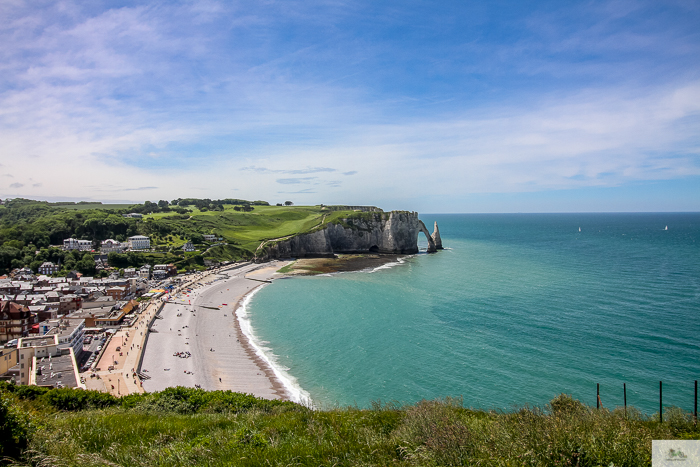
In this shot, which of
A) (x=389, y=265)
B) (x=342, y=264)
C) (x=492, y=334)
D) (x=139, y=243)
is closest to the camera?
(x=492, y=334)

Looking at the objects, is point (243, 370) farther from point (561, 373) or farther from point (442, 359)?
point (561, 373)

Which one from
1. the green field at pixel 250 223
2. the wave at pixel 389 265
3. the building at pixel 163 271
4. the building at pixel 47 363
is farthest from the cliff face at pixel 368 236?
the building at pixel 47 363

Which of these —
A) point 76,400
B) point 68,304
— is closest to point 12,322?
point 68,304

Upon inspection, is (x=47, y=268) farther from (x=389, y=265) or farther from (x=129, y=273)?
(x=389, y=265)

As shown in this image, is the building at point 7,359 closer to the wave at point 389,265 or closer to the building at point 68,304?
the building at point 68,304

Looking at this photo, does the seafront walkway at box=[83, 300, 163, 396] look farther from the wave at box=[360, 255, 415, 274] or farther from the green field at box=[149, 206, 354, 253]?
the green field at box=[149, 206, 354, 253]

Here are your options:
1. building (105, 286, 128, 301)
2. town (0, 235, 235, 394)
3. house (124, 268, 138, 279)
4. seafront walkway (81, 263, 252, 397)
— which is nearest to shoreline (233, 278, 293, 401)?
seafront walkway (81, 263, 252, 397)
